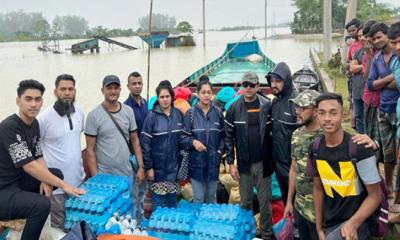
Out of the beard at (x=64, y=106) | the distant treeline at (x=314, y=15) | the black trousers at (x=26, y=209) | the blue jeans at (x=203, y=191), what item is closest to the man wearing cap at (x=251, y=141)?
the blue jeans at (x=203, y=191)

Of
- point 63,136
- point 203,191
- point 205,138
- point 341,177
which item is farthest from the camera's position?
point 203,191

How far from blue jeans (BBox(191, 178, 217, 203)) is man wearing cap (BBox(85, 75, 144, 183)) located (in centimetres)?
73

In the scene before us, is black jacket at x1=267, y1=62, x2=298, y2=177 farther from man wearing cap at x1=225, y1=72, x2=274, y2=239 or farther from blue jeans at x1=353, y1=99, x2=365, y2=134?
blue jeans at x1=353, y1=99, x2=365, y2=134

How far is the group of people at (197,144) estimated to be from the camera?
2.72 meters

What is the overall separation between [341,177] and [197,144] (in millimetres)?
1665

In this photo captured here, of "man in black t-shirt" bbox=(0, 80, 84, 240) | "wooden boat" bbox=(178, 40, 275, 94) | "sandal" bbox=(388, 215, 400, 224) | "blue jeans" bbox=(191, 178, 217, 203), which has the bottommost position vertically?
"sandal" bbox=(388, 215, 400, 224)

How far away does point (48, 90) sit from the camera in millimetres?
18094

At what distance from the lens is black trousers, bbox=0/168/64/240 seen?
8.91ft

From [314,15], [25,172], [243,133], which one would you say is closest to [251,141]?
[243,133]

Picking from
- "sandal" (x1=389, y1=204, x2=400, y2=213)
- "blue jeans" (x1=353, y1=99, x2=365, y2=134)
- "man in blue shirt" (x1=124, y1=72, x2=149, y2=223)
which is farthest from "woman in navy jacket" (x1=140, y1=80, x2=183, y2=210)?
"blue jeans" (x1=353, y1=99, x2=365, y2=134)

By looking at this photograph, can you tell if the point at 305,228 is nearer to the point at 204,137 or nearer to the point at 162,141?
the point at 204,137

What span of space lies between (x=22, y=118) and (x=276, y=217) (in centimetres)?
275

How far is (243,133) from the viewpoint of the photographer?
355 cm

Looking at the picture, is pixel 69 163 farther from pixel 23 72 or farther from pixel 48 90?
pixel 23 72
